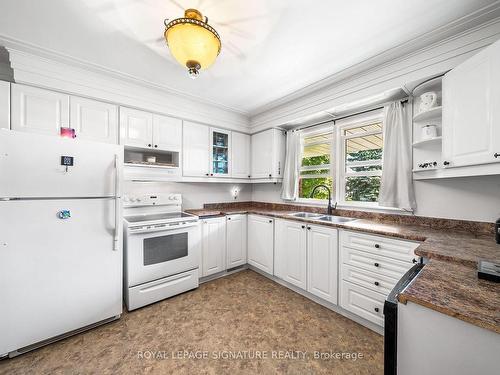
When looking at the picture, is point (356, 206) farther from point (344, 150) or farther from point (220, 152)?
point (220, 152)

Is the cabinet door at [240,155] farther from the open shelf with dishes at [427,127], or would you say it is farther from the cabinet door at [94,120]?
the open shelf with dishes at [427,127]

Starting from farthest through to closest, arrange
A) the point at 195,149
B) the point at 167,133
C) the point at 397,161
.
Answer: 1. the point at 195,149
2. the point at 167,133
3. the point at 397,161

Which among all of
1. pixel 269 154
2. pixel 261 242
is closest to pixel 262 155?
pixel 269 154

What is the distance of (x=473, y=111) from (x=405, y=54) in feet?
2.75

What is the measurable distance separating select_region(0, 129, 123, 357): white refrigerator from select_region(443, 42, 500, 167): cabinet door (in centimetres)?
286

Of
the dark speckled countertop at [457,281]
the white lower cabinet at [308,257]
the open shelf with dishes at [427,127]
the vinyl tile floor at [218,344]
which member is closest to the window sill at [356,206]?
the open shelf with dishes at [427,127]

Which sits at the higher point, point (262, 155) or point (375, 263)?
point (262, 155)

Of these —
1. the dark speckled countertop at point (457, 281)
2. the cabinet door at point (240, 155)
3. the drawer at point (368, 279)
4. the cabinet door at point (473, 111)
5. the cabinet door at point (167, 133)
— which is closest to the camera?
the dark speckled countertop at point (457, 281)

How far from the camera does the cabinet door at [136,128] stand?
7.86ft

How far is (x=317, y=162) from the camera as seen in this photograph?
3.09 m

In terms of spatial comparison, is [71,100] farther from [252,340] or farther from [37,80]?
[252,340]

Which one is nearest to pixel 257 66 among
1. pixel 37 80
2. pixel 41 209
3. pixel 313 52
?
pixel 313 52

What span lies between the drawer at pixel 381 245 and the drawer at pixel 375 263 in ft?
0.13

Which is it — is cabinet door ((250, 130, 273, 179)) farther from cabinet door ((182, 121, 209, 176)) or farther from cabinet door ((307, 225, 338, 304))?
cabinet door ((307, 225, 338, 304))
